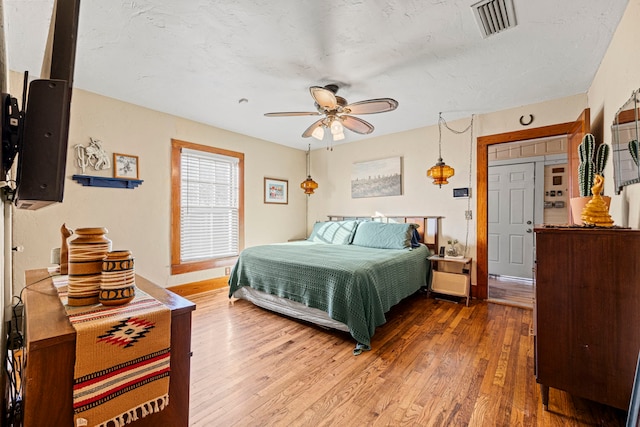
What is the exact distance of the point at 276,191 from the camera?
5016mm

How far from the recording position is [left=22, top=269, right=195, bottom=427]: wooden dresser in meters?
0.71

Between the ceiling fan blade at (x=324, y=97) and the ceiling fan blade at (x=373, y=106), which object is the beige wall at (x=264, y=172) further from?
the ceiling fan blade at (x=324, y=97)

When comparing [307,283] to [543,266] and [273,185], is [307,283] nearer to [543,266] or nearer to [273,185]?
[543,266]

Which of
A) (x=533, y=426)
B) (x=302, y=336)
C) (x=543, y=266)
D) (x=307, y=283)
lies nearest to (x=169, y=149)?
(x=307, y=283)

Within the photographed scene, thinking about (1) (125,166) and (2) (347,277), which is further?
(1) (125,166)

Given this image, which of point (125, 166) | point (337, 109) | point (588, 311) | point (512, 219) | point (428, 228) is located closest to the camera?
point (588, 311)

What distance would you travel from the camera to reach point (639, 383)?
3.60 feet

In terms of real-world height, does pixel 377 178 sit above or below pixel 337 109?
below

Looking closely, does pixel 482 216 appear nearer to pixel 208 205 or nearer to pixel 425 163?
pixel 425 163

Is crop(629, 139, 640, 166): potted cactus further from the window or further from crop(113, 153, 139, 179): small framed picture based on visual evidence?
crop(113, 153, 139, 179): small framed picture

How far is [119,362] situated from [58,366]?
14cm

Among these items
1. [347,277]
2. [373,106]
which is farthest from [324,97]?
[347,277]

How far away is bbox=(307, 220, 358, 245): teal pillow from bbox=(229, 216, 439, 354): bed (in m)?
0.06

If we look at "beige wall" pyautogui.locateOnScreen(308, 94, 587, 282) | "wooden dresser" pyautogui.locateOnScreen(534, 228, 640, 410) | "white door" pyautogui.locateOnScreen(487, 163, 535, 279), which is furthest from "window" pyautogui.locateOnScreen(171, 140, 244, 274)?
"white door" pyautogui.locateOnScreen(487, 163, 535, 279)
